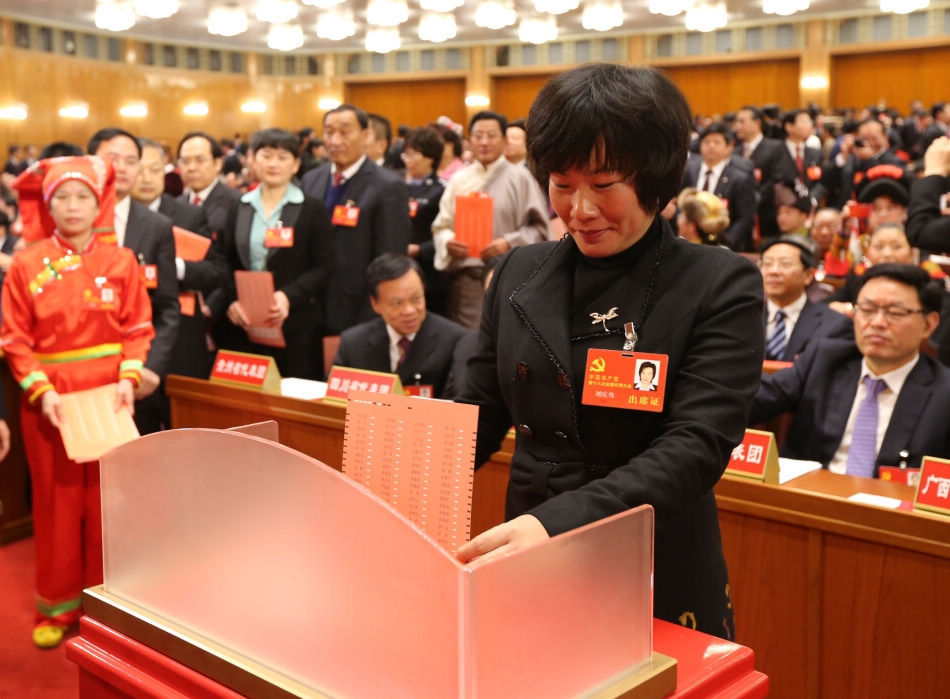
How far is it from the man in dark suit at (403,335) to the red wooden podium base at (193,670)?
7.30 ft

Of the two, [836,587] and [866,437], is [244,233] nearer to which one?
[866,437]

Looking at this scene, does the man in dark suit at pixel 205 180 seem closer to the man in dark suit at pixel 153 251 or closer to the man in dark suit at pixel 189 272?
the man in dark suit at pixel 189 272

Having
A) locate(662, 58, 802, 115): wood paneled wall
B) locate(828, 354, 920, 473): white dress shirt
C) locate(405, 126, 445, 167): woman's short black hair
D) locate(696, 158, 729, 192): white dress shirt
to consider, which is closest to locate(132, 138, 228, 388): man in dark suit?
locate(405, 126, 445, 167): woman's short black hair

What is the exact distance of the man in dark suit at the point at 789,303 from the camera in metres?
3.31

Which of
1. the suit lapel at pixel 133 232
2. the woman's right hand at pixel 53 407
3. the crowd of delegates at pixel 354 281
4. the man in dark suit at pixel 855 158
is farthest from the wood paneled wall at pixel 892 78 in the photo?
the woman's right hand at pixel 53 407

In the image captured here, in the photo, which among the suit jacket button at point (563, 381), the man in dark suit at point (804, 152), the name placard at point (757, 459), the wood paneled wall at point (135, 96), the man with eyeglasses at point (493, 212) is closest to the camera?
the suit jacket button at point (563, 381)

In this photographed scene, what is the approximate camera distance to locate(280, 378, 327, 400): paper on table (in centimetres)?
307

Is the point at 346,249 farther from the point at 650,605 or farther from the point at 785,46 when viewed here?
the point at 785,46

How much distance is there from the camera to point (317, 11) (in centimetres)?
1316

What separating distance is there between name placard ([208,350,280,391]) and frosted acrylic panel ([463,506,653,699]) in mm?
2456

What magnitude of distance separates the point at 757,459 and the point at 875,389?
59cm

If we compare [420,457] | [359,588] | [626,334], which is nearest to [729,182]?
[626,334]

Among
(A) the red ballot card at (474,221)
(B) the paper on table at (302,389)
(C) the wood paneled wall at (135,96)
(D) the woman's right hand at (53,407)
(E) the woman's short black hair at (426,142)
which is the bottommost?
(B) the paper on table at (302,389)

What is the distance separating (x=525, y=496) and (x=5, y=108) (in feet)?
49.0
